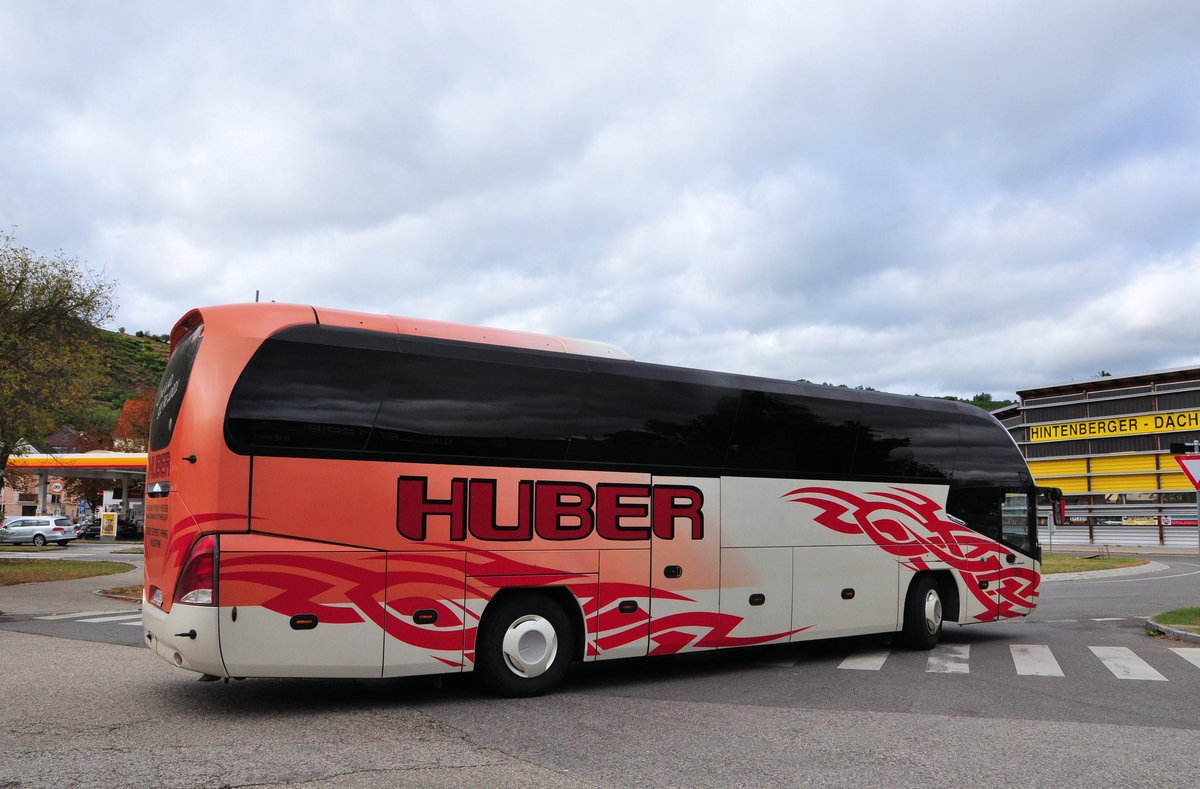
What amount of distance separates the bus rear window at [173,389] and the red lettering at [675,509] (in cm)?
459

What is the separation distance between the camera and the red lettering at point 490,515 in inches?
334

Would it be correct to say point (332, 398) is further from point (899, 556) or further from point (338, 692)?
point (899, 556)

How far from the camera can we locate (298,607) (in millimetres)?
7543

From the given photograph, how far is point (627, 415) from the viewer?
9.61m

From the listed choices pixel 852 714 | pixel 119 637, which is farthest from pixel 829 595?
pixel 119 637

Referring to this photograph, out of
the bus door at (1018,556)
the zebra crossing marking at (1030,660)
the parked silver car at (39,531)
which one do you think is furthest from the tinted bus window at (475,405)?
the parked silver car at (39,531)

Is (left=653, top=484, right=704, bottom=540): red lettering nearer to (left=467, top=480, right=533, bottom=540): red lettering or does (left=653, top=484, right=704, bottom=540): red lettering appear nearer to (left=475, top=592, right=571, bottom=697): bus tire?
(left=475, top=592, right=571, bottom=697): bus tire

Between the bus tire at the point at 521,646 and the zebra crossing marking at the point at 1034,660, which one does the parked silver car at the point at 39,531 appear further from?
the zebra crossing marking at the point at 1034,660

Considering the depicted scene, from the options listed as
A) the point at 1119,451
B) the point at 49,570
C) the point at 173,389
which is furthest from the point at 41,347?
the point at 1119,451

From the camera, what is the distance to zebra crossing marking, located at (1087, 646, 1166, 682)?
10270 mm

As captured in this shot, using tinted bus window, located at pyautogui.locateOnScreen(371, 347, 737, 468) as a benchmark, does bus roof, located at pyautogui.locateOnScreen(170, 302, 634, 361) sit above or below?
above

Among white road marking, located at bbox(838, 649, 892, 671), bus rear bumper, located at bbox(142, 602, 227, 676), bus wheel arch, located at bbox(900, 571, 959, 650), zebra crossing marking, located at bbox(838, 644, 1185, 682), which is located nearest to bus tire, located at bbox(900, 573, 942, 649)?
bus wheel arch, located at bbox(900, 571, 959, 650)

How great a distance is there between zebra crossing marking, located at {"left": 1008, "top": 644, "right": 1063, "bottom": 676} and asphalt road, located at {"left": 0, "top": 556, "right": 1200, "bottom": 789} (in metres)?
0.05

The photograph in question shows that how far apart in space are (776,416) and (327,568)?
218 inches
